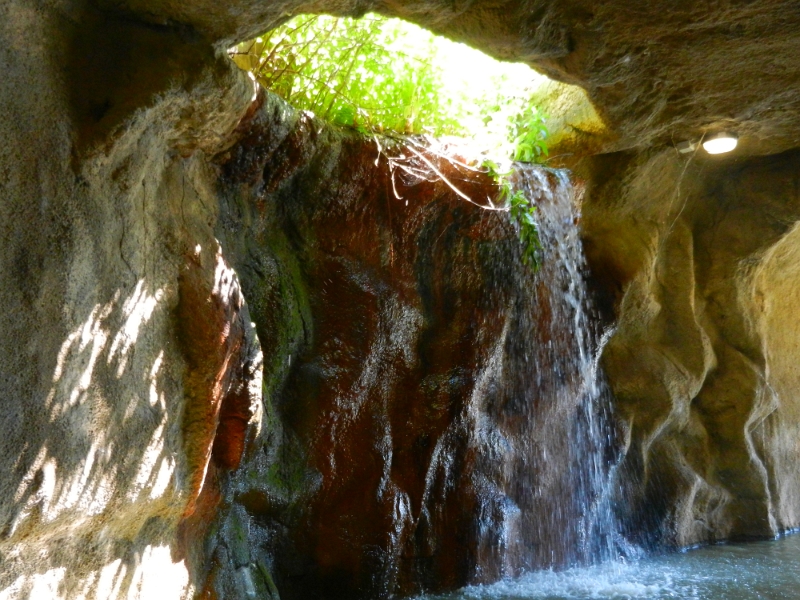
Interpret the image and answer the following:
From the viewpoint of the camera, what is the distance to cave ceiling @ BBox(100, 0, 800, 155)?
298 cm

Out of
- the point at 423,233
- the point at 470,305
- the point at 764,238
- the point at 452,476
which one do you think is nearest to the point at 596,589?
the point at 452,476

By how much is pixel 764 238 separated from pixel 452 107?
3035 mm

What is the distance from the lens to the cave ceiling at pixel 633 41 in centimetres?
298

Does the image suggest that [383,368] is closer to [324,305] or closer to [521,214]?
[324,305]

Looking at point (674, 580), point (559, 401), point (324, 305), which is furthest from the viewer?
point (559, 401)

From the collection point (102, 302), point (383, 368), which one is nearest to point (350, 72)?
point (383, 368)

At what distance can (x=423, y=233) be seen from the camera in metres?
4.68

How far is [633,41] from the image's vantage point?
385 centimetres

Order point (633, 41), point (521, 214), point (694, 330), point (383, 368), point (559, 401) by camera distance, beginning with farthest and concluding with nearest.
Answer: point (694, 330) → point (559, 401) → point (521, 214) → point (383, 368) → point (633, 41)

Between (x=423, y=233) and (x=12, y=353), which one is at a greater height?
(x=423, y=233)

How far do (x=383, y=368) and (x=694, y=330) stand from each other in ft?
10.6

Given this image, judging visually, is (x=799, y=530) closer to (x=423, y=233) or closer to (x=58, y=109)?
(x=423, y=233)

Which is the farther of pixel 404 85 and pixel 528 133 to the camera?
pixel 528 133

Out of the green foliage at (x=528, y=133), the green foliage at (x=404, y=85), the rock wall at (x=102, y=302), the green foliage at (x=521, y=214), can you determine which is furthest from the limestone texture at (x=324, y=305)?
the green foliage at (x=528, y=133)
